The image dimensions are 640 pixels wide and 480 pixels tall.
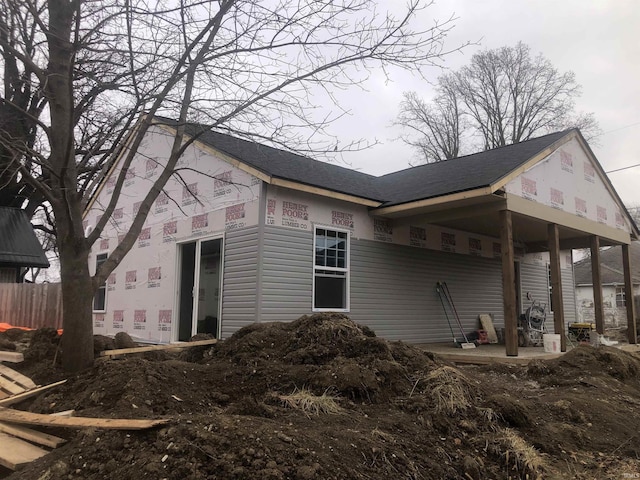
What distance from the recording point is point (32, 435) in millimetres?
3545

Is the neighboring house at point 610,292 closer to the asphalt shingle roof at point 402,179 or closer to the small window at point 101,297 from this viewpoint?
the asphalt shingle roof at point 402,179

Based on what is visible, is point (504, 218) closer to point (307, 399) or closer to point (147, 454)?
point (307, 399)

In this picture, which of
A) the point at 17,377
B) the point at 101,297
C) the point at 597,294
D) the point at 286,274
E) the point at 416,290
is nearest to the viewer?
the point at 17,377

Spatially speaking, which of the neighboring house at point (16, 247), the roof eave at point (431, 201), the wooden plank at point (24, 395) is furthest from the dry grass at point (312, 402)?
Answer: the neighboring house at point (16, 247)

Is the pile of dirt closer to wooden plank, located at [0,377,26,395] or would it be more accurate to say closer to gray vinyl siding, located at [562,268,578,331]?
wooden plank, located at [0,377,26,395]

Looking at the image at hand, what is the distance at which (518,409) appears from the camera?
174 inches

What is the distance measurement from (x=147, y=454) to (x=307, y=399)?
1618 mm

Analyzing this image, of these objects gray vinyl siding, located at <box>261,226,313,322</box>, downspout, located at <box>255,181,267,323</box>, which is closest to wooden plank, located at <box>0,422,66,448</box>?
downspout, located at <box>255,181,267,323</box>

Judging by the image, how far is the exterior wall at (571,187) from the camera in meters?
Answer: 10.1

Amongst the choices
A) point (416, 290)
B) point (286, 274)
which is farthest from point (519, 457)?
point (416, 290)

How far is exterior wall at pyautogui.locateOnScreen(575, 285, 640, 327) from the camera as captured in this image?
28342 mm

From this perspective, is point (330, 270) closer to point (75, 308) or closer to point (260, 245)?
point (260, 245)

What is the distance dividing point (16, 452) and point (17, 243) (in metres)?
16.2

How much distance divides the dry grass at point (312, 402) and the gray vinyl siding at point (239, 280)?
4093mm
